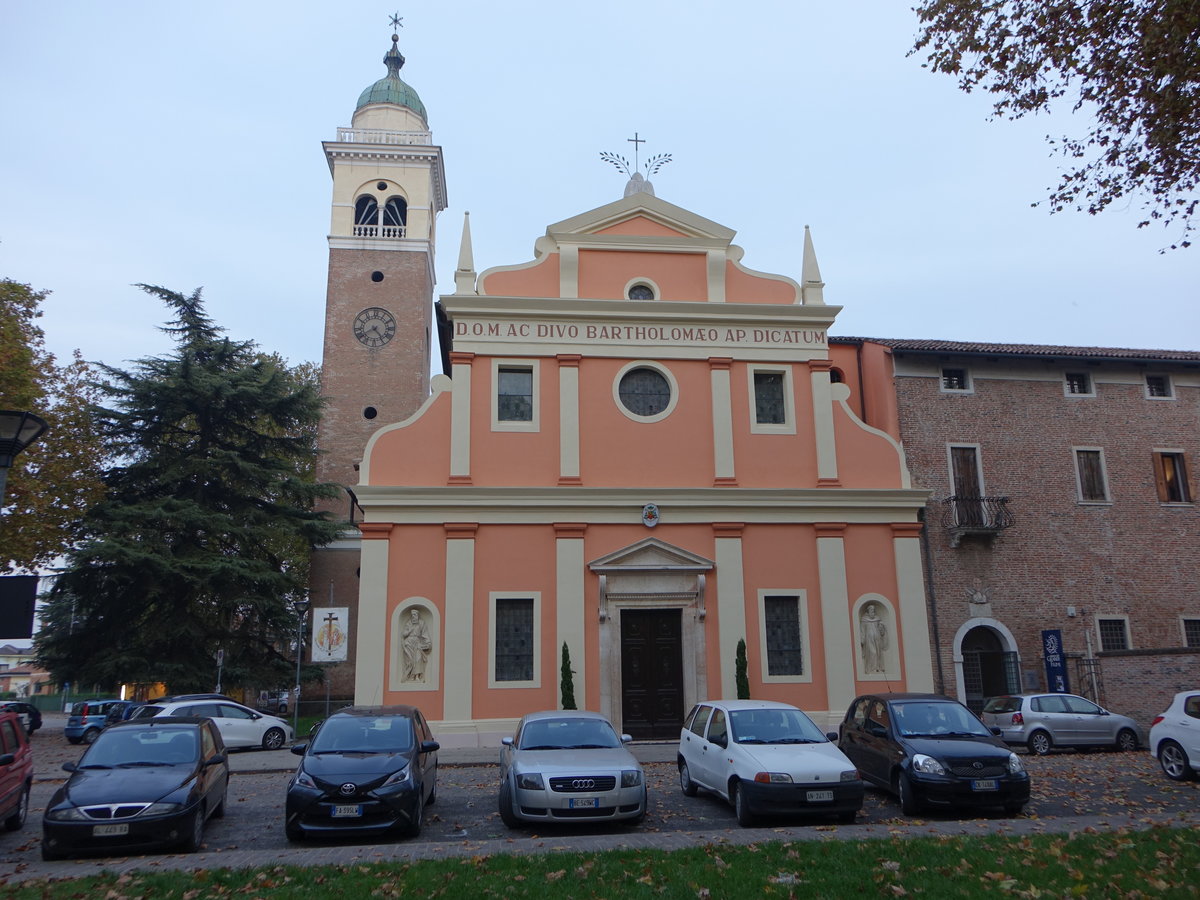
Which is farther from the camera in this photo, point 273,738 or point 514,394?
point 273,738

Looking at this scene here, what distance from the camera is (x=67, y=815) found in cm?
968

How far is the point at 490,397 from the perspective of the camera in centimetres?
2150

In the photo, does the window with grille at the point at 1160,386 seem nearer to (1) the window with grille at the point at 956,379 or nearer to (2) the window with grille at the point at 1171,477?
(2) the window with grille at the point at 1171,477

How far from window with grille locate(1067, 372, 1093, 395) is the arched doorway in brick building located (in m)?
7.18

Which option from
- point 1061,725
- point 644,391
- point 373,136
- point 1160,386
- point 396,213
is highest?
point 373,136

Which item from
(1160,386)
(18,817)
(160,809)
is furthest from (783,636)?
(18,817)

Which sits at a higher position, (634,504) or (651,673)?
(634,504)

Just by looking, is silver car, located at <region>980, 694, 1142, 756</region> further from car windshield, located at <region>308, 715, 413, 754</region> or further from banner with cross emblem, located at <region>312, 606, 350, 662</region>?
banner with cross emblem, located at <region>312, 606, 350, 662</region>

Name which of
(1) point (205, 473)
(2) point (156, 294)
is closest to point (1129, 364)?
(1) point (205, 473)

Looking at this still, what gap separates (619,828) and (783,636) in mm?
10944

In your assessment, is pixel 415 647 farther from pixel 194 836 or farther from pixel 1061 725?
pixel 1061 725

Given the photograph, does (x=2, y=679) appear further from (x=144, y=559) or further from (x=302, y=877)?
(x=302, y=877)

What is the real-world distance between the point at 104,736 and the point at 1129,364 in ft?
84.2

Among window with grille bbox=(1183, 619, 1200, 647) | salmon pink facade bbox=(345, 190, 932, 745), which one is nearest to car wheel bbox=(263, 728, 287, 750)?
salmon pink facade bbox=(345, 190, 932, 745)
